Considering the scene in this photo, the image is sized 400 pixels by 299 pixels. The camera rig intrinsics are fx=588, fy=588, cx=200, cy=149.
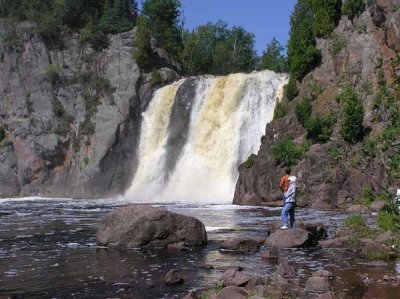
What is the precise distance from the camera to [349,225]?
70.7 feet

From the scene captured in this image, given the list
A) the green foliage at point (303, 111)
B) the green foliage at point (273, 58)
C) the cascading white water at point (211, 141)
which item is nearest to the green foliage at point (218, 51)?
the green foliage at point (273, 58)

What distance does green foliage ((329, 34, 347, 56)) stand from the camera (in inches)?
1737

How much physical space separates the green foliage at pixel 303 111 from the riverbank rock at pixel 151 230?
2336 cm

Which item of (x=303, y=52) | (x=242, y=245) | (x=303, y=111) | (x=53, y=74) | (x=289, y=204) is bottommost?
(x=242, y=245)

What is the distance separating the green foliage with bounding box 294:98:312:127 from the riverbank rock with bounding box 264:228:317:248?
23.0 metres

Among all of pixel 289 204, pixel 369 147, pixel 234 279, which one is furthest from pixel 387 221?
pixel 234 279

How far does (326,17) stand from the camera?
46.2 meters

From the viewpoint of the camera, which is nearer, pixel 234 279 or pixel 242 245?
pixel 234 279

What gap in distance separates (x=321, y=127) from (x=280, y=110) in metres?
5.81

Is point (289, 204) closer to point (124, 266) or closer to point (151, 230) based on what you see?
point (151, 230)

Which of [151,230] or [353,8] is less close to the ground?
[353,8]

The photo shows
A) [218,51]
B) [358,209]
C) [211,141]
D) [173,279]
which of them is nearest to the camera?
[173,279]

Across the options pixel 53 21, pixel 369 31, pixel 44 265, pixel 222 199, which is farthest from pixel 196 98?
pixel 44 265

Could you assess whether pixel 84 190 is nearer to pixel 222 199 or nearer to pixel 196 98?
pixel 196 98
